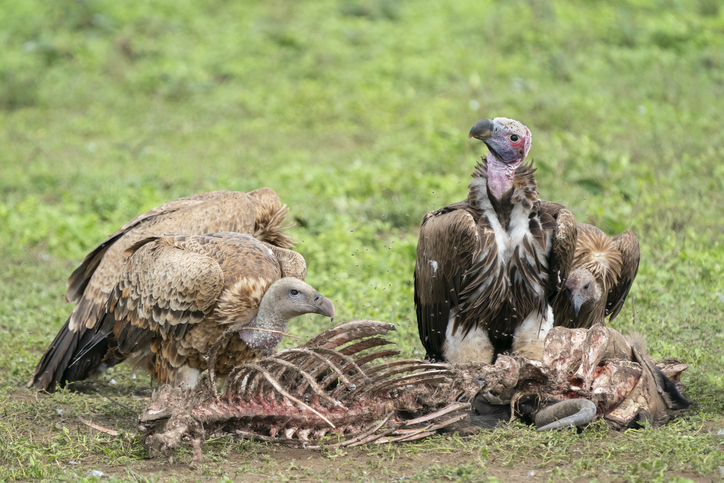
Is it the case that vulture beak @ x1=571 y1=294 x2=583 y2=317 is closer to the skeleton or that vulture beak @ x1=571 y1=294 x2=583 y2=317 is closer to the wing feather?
the skeleton

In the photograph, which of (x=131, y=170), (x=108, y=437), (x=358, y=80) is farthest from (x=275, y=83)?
(x=108, y=437)

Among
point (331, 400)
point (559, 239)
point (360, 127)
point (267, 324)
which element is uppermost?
point (360, 127)

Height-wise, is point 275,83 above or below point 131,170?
above

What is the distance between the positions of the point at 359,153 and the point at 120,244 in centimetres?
437

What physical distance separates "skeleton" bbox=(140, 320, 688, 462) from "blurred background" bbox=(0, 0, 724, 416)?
0.59m

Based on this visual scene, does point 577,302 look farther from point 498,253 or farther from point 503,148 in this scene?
point 503,148

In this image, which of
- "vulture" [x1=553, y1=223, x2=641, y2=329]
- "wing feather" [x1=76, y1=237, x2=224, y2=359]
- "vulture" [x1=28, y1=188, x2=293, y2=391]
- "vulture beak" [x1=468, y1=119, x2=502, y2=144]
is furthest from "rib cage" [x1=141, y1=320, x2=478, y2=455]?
"vulture" [x1=28, y1=188, x2=293, y2=391]

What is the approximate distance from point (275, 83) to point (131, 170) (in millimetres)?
3061

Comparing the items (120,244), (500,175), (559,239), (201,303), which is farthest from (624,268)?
(120,244)

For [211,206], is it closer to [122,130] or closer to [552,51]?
[122,130]

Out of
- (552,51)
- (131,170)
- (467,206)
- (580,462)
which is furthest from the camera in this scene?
(552,51)

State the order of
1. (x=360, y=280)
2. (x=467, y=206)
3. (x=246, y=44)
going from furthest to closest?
(x=246, y=44) → (x=360, y=280) → (x=467, y=206)

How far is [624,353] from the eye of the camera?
13.6ft

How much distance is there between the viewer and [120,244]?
16.6 feet
